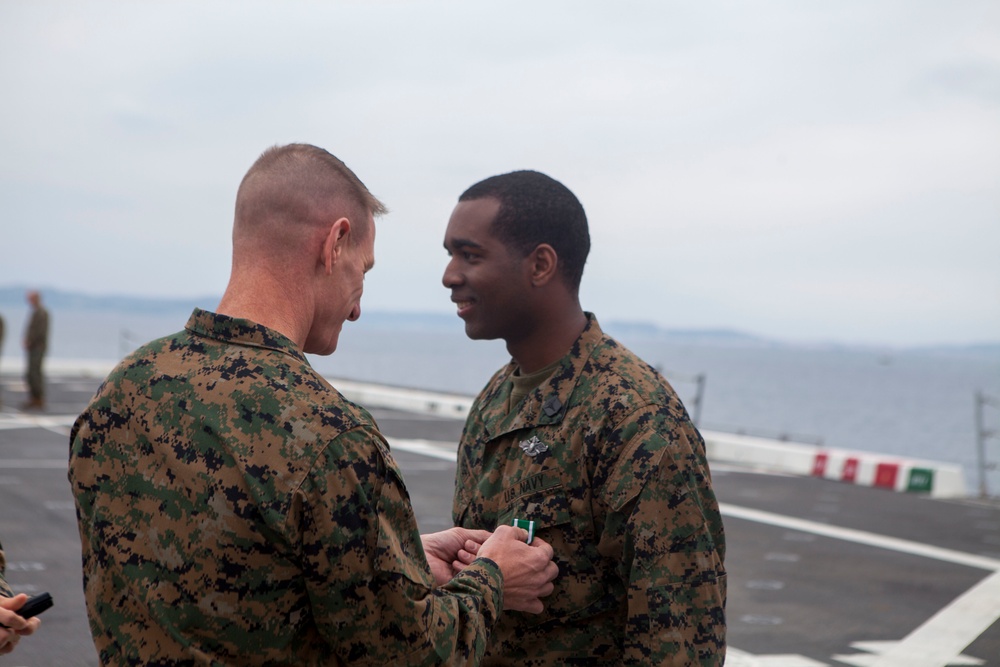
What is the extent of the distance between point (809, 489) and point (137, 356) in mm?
13112

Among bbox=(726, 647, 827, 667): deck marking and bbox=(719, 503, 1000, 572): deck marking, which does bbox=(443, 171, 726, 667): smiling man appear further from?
bbox=(719, 503, 1000, 572): deck marking

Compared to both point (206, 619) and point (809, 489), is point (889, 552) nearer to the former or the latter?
point (809, 489)

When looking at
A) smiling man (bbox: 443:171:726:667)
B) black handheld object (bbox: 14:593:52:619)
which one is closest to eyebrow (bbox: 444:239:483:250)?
smiling man (bbox: 443:171:726:667)

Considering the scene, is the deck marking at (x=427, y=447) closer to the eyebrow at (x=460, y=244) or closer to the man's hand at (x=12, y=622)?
the eyebrow at (x=460, y=244)

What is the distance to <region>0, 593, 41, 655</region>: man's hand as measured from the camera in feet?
8.86

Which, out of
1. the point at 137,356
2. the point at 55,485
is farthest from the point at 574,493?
the point at 55,485

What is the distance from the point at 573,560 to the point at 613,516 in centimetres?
17

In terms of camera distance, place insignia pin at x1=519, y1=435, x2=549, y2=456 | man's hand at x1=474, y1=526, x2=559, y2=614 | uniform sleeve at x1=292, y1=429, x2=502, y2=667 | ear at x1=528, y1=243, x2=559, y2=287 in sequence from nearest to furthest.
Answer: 1. uniform sleeve at x1=292, y1=429, x2=502, y2=667
2. man's hand at x1=474, y1=526, x2=559, y2=614
3. insignia pin at x1=519, y1=435, x2=549, y2=456
4. ear at x1=528, y1=243, x2=559, y2=287

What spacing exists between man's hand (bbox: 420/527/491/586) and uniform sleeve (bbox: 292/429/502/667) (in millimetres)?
494

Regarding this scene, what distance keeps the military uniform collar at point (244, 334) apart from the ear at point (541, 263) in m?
1.05

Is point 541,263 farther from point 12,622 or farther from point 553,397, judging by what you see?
point 12,622

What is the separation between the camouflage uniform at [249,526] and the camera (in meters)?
1.90

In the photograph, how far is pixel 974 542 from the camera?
10.7m

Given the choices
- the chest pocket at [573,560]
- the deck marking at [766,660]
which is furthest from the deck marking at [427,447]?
the chest pocket at [573,560]
